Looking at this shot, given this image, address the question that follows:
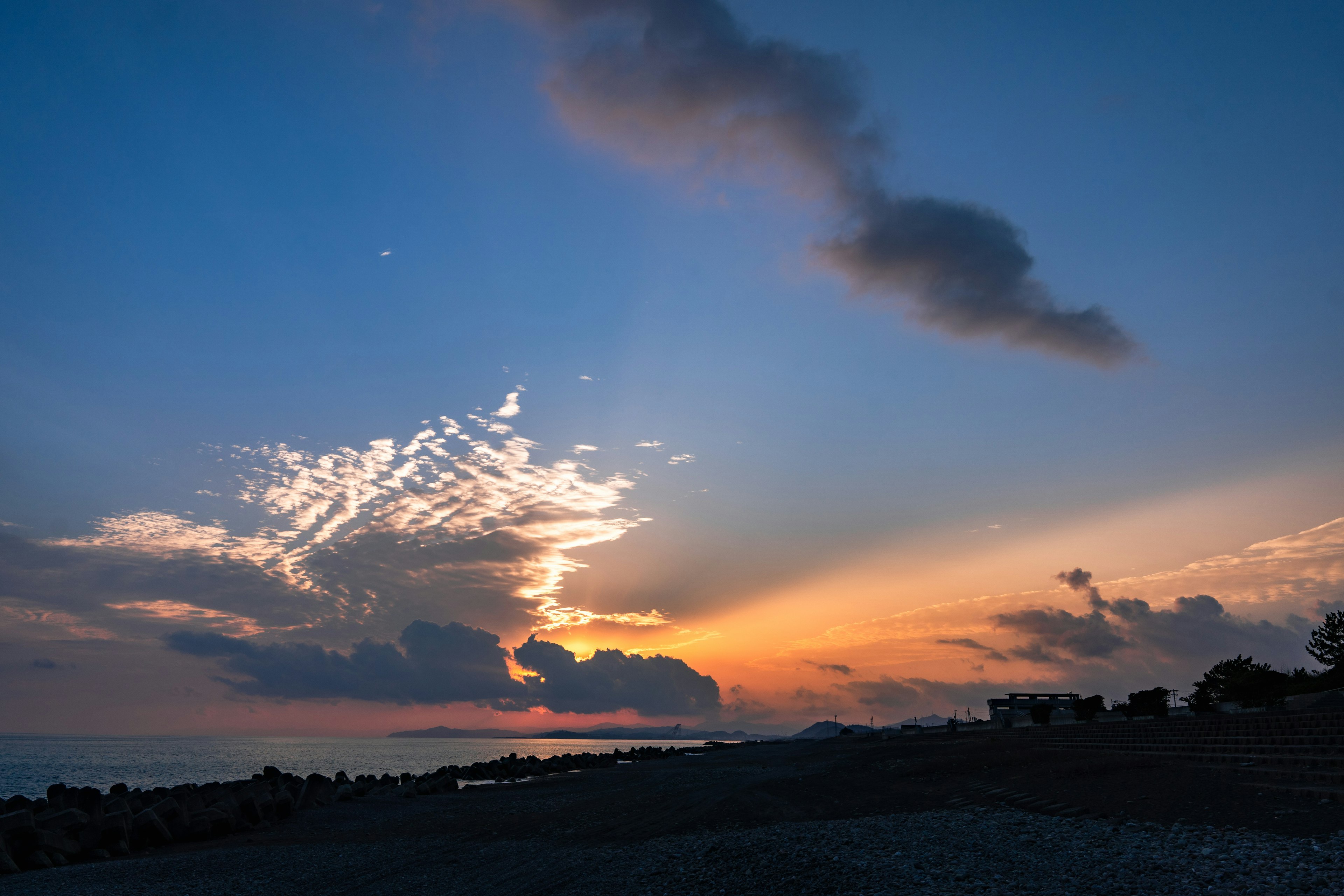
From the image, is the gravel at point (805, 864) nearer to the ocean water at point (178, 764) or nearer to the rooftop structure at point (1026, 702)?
the ocean water at point (178, 764)

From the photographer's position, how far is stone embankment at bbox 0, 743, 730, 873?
22859 millimetres

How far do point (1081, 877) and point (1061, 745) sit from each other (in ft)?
96.1

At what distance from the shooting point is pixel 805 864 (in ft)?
55.6

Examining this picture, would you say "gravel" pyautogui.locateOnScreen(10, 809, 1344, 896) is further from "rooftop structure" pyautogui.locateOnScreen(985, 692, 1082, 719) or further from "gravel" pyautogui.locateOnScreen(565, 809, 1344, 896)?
"rooftop structure" pyautogui.locateOnScreen(985, 692, 1082, 719)

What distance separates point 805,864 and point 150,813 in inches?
947

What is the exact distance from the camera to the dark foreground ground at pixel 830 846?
1363 centimetres

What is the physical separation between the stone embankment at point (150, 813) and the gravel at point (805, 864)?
186cm

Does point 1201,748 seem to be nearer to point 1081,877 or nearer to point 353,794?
point 1081,877

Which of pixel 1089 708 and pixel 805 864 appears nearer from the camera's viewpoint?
pixel 805 864

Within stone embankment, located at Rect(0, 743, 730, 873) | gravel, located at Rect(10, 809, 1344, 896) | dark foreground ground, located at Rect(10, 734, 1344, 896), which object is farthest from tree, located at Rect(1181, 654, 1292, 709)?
stone embankment, located at Rect(0, 743, 730, 873)

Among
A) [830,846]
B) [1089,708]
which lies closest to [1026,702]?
[1089,708]

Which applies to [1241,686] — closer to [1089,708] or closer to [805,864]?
[1089,708]

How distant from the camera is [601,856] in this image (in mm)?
20297

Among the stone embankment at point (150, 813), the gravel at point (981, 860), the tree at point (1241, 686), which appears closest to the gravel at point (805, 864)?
the gravel at point (981, 860)
